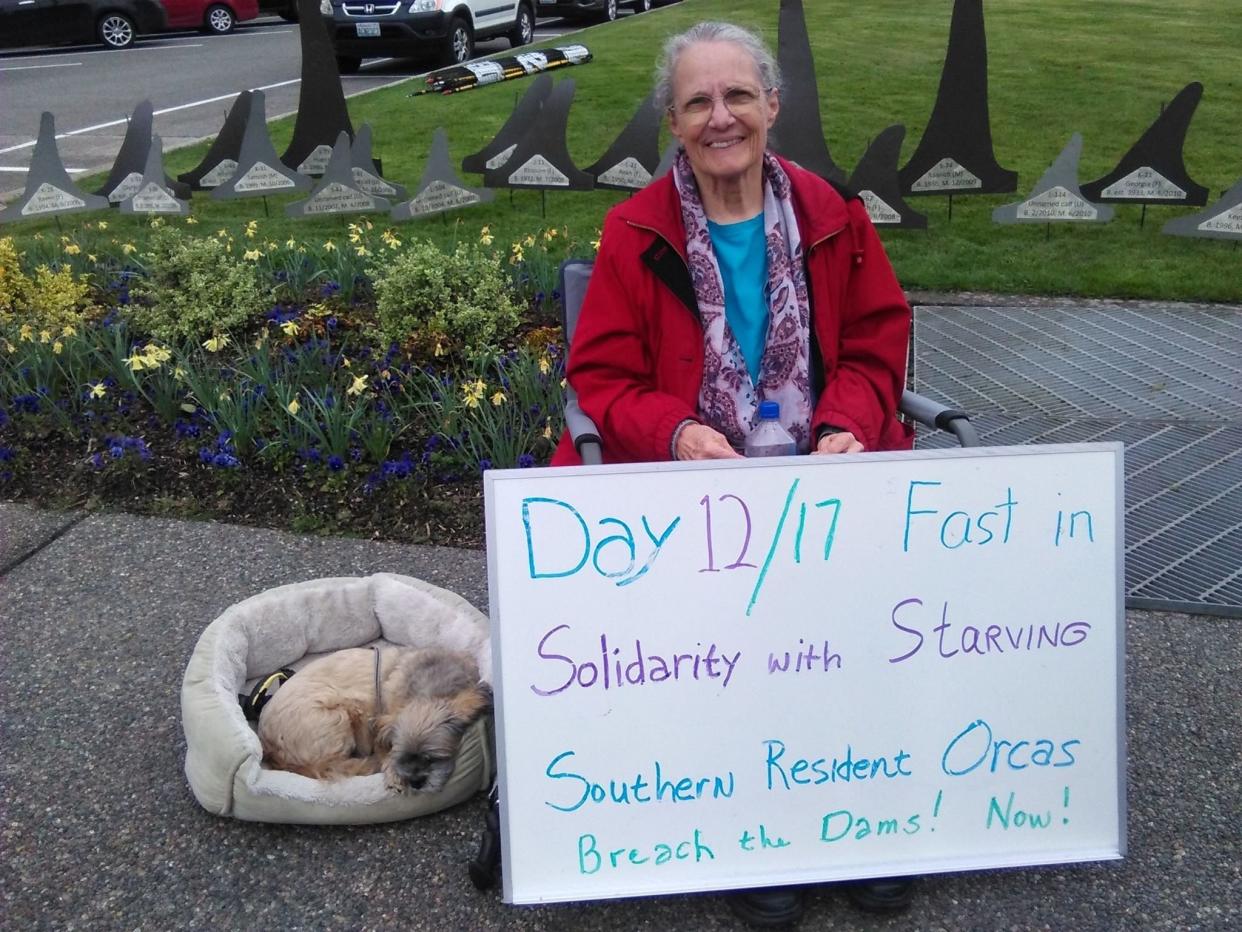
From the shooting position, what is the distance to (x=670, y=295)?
2.71 meters

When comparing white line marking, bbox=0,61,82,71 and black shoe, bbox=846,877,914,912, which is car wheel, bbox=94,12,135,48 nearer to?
white line marking, bbox=0,61,82,71

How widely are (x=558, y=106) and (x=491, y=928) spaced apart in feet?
18.3

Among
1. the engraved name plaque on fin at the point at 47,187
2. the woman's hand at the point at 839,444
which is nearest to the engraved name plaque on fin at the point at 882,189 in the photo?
the woman's hand at the point at 839,444

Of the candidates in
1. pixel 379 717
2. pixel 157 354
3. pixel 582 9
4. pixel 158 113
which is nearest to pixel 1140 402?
pixel 379 717

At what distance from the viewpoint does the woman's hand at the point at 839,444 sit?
2596 mm

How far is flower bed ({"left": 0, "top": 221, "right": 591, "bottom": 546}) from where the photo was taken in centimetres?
407

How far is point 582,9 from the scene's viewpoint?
734 inches

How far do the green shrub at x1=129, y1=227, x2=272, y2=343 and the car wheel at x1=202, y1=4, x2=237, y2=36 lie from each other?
17.5 meters

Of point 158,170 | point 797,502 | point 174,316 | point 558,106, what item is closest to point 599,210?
point 558,106

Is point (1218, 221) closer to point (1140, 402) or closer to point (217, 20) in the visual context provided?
point (1140, 402)

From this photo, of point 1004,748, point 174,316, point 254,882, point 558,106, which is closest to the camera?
point 1004,748

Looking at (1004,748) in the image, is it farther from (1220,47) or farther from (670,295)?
(1220,47)

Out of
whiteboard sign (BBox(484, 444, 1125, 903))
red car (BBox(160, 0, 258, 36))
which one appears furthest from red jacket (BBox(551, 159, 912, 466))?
red car (BBox(160, 0, 258, 36))

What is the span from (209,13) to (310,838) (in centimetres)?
2092
